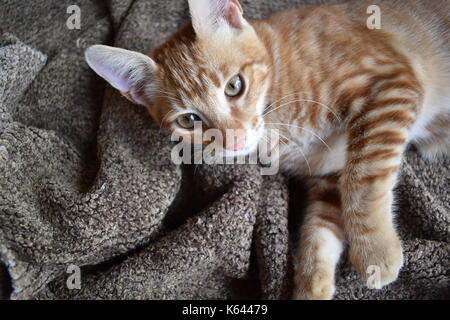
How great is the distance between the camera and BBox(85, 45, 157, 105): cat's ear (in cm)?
108

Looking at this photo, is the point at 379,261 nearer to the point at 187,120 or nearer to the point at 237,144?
the point at 237,144

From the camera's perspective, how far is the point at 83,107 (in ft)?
4.44

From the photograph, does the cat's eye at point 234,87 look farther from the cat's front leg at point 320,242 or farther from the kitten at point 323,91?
the cat's front leg at point 320,242

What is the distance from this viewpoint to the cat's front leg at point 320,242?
111 cm

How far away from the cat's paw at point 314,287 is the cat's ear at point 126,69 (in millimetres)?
660

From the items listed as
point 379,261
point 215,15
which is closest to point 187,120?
point 215,15

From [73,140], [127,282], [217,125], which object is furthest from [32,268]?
[217,125]

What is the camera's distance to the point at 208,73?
3.56 feet

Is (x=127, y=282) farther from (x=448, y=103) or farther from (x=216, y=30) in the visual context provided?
(x=448, y=103)

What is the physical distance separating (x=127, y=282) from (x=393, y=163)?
2.52 ft

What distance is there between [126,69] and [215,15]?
277 millimetres

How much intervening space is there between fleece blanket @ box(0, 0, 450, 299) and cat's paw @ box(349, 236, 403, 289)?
3.2 inches

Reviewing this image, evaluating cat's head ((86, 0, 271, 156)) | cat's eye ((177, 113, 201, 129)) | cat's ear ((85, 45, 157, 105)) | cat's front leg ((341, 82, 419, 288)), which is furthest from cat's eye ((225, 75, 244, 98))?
cat's front leg ((341, 82, 419, 288))
